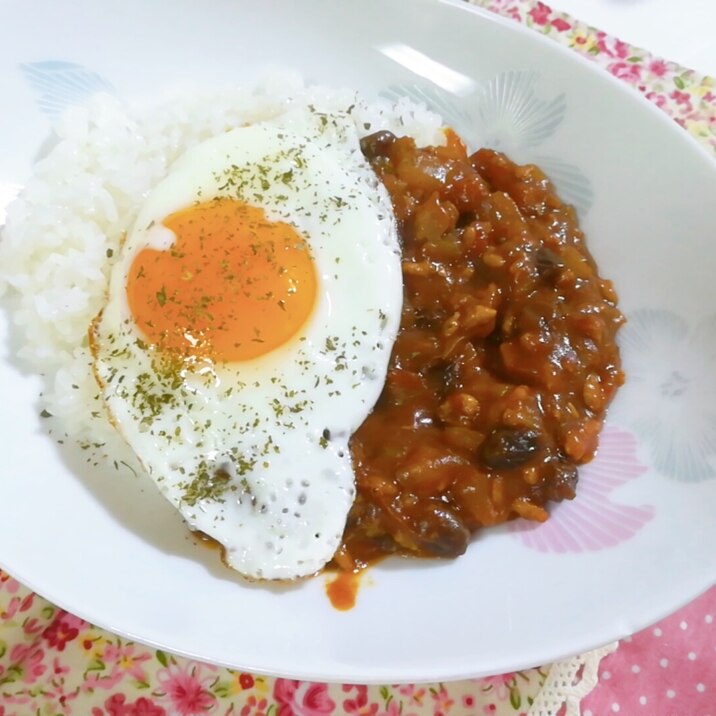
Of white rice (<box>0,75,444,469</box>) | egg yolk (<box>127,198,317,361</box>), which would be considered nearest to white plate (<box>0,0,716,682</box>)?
white rice (<box>0,75,444,469</box>)

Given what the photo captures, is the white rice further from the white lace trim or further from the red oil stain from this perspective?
the white lace trim

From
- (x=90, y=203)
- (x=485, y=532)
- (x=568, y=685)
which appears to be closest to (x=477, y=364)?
(x=485, y=532)

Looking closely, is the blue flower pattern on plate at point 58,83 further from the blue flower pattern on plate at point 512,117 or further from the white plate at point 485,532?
the blue flower pattern on plate at point 512,117

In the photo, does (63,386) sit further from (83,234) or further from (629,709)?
(629,709)

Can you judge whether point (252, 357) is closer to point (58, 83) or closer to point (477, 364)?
point (477, 364)

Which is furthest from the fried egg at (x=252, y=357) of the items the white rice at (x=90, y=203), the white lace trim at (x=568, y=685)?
the white lace trim at (x=568, y=685)

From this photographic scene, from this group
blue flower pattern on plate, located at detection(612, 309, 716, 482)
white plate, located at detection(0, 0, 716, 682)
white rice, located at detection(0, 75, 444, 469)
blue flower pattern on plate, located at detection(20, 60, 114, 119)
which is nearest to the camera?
white plate, located at detection(0, 0, 716, 682)
